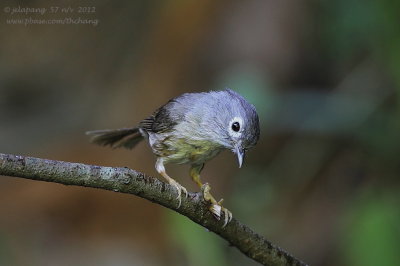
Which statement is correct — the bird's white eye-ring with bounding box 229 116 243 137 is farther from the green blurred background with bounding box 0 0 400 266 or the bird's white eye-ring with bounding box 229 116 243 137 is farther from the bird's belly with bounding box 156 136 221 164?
the green blurred background with bounding box 0 0 400 266

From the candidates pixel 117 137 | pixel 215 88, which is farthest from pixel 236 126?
pixel 215 88

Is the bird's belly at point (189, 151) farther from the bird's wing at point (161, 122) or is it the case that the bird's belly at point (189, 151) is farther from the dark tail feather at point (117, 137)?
the dark tail feather at point (117, 137)

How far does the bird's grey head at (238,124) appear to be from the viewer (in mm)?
3977

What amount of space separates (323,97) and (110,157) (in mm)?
2545

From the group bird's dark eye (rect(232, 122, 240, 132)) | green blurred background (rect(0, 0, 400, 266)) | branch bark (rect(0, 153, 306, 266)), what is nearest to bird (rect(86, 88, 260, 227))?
bird's dark eye (rect(232, 122, 240, 132))

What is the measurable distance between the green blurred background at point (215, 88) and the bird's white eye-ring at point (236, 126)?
87cm

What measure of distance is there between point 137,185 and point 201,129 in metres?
1.73

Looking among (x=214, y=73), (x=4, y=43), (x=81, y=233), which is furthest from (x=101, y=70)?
(x=81, y=233)

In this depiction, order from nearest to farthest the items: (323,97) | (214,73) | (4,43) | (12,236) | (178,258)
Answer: (178,258)
(323,97)
(12,236)
(214,73)
(4,43)

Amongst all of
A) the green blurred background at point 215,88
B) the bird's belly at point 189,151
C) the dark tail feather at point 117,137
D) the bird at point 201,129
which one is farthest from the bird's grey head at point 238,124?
the dark tail feather at point 117,137

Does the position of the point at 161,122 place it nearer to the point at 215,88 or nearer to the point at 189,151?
the point at 189,151

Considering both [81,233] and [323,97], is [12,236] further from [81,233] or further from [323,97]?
[323,97]

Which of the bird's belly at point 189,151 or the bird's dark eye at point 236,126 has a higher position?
the bird's dark eye at point 236,126

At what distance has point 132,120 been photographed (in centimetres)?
721
